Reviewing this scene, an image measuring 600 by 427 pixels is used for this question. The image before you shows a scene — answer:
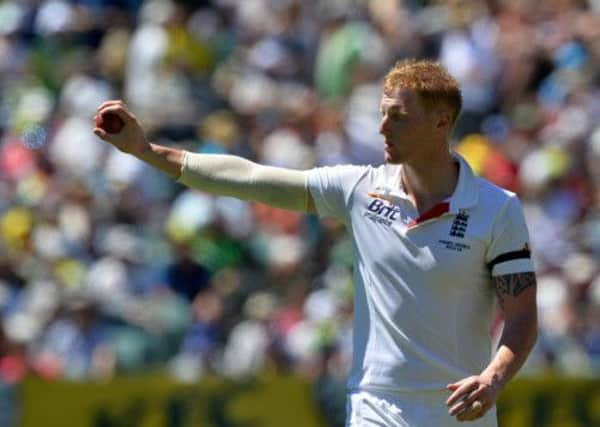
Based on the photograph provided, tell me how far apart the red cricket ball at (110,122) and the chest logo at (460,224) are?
1285 millimetres

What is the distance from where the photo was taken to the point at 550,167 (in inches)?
509

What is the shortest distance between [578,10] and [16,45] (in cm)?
668

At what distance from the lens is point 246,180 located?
6.62 meters

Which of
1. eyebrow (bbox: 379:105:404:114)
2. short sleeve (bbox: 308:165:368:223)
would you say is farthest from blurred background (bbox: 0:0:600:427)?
eyebrow (bbox: 379:105:404:114)

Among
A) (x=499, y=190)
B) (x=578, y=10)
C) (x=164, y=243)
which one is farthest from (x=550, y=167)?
(x=499, y=190)

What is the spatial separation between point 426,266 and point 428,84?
2.15 feet

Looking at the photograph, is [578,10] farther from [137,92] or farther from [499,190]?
[499,190]

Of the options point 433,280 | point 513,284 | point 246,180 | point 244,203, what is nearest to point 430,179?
point 433,280

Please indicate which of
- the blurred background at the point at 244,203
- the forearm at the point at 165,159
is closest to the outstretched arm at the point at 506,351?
the forearm at the point at 165,159

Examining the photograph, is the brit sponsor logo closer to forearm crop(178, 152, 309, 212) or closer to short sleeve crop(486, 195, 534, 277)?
forearm crop(178, 152, 309, 212)

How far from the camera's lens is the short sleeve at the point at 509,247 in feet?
20.4

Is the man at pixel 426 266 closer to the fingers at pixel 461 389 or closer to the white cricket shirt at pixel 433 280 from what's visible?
the white cricket shirt at pixel 433 280

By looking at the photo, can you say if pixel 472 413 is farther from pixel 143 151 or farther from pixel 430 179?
pixel 143 151

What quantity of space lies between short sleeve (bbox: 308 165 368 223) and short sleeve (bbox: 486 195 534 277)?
0.60 m
